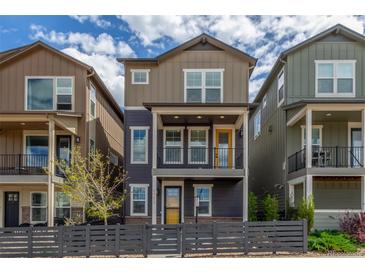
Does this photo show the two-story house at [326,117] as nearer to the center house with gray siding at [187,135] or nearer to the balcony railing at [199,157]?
the center house with gray siding at [187,135]

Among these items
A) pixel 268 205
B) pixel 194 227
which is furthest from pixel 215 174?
pixel 194 227

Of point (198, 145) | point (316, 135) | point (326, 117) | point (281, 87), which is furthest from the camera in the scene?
point (281, 87)

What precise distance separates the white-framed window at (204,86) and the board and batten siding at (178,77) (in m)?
0.17

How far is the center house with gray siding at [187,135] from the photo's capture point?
16.2 m

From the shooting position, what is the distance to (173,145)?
16.7 m

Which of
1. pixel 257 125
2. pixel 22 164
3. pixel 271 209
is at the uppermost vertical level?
pixel 257 125

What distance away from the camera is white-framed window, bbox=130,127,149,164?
16.4 metres

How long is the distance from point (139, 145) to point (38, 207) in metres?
5.02

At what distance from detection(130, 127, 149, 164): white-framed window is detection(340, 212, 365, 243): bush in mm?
7941

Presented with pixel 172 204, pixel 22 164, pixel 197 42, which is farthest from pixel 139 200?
pixel 197 42

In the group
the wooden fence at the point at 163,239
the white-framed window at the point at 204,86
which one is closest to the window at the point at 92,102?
the white-framed window at the point at 204,86

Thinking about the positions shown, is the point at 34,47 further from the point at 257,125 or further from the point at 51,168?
the point at 257,125

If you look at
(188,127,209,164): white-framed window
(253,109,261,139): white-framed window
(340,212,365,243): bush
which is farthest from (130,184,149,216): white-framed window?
(253,109,261,139): white-framed window
